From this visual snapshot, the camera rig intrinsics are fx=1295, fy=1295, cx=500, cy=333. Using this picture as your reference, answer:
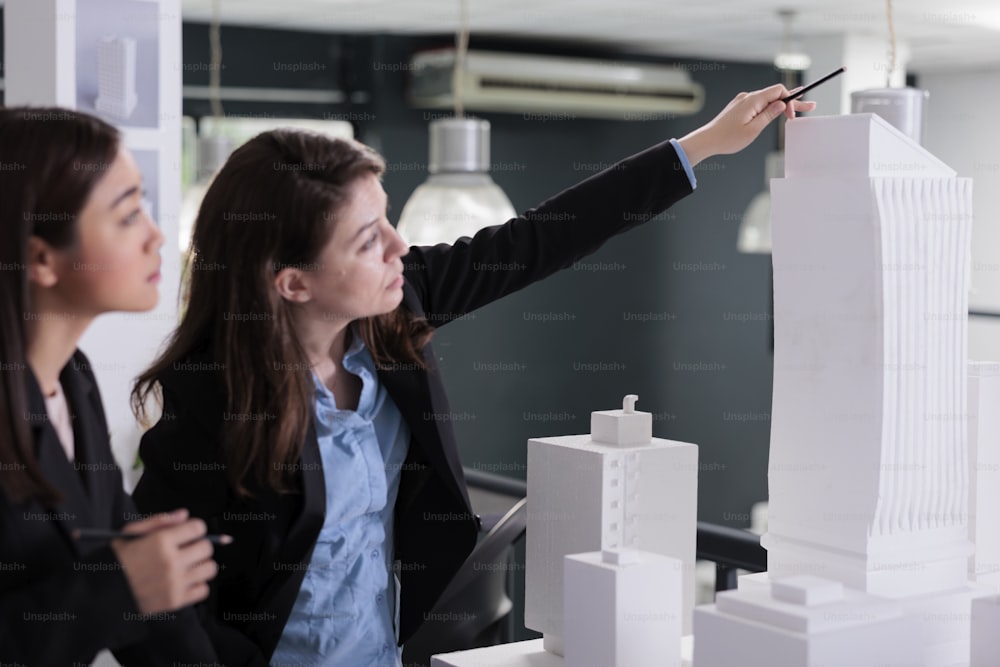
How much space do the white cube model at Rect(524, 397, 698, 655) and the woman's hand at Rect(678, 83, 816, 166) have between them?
0.37 meters

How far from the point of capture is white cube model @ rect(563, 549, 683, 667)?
1.49 metres

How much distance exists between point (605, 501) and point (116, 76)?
1.85 metres

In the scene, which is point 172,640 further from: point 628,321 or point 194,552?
point 628,321

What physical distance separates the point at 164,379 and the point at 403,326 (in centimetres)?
33

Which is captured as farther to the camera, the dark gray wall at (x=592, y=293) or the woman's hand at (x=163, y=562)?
the dark gray wall at (x=592, y=293)

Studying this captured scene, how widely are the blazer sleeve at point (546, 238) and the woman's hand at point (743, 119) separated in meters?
0.05

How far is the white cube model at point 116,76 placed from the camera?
2.93 meters

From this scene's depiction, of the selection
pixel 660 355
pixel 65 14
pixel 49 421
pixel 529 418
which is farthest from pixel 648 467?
pixel 660 355

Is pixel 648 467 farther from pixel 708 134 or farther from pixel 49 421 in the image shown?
pixel 49 421

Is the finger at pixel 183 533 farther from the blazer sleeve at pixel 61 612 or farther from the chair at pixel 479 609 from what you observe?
the chair at pixel 479 609

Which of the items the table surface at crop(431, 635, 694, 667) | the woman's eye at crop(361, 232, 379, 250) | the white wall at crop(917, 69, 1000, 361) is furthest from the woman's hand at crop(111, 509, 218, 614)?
the white wall at crop(917, 69, 1000, 361)

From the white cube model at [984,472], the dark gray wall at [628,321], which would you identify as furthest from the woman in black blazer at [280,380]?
the dark gray wall at [628,321]

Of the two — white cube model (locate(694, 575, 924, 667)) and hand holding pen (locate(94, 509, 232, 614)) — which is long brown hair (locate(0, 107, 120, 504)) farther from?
white cube model (locate(694, 575, 924, 667))

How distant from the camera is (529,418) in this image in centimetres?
630
